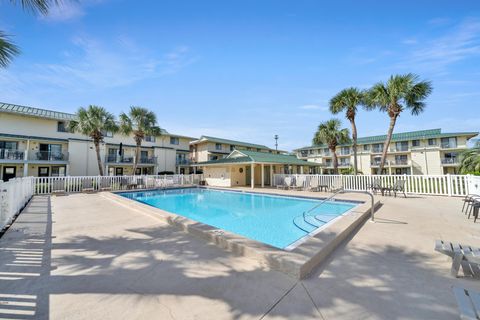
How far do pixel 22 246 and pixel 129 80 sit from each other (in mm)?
10574

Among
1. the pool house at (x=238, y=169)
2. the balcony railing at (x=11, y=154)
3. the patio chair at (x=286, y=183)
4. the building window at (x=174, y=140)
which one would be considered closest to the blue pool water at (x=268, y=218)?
the patio chair at (x=286, y=183)

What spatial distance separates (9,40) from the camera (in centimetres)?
355

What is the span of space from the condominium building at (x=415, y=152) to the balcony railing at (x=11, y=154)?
3778cm

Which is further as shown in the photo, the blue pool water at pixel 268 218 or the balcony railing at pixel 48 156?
the balcony railing at pixel 48 156

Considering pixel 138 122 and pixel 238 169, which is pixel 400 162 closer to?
pixel 238 169

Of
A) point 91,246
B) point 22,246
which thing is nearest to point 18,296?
point 91,246

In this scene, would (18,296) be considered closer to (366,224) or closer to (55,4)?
(55,4)

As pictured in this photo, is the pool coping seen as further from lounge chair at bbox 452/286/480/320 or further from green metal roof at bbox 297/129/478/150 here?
green metal roof at bbox 297/129/478/150

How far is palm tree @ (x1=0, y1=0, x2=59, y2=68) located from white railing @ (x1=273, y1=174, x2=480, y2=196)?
631 inches

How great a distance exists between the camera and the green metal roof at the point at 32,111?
70.9 ft

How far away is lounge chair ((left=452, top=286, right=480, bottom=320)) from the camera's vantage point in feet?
6.08

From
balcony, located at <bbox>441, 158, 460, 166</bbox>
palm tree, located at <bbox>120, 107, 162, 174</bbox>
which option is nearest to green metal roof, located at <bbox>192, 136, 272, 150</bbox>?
palm tree, located at <bbox>120, 107, 162, 174</bbox>

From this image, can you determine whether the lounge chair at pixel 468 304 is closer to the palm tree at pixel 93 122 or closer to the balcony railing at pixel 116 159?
the palm tree at pixel 93 122

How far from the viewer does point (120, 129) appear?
22.7 m
